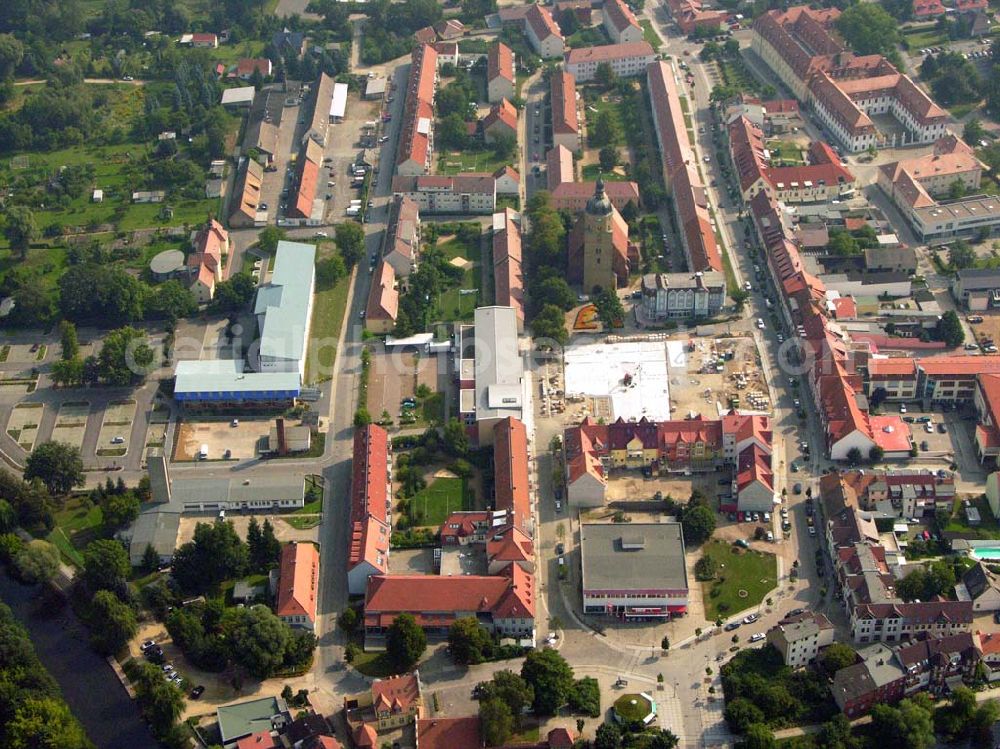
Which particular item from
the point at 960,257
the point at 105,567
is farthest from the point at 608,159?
the point at 105,567

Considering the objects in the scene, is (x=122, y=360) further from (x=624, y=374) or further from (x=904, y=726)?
(x=904, y=726)

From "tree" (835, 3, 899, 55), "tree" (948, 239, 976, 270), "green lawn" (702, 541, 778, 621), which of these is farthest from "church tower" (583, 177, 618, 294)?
"tree" (835, 3, 899, 55)

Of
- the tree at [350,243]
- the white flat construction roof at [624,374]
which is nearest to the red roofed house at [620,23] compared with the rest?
the tree at [350,243]

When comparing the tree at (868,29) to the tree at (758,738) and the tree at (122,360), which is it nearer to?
the tree at (122,360)

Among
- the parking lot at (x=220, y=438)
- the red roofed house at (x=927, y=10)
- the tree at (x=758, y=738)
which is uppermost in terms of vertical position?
the red roofed house at (x=927, y=10)

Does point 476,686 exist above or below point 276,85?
below

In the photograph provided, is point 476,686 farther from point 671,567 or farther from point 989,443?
point 989,443

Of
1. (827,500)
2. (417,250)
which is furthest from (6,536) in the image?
(827,500)
